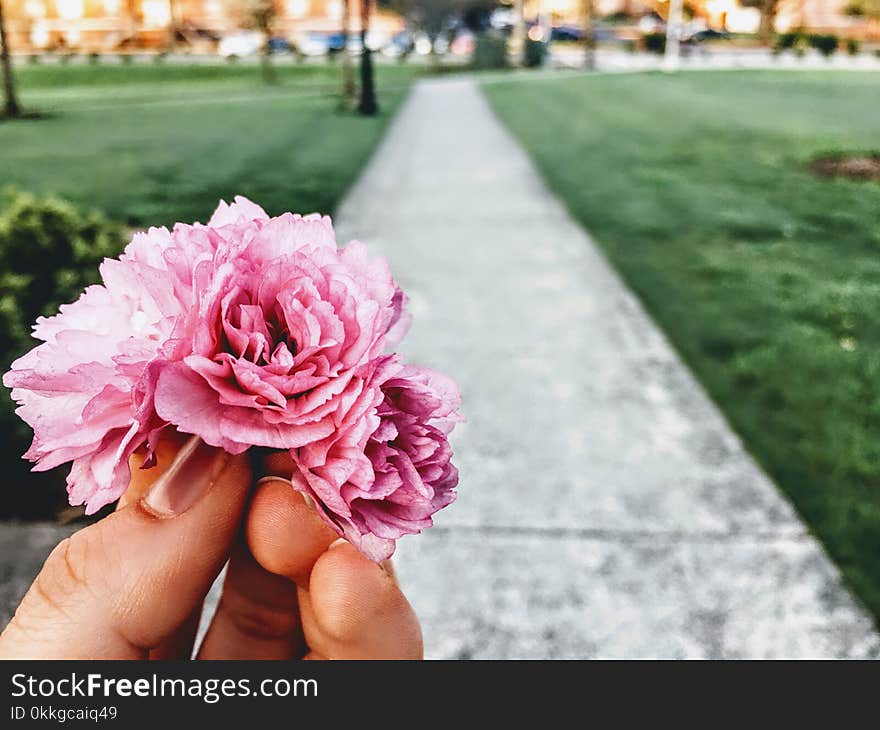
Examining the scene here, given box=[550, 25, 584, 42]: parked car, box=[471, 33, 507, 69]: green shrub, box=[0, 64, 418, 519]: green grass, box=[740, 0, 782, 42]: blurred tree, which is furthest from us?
box=[550, 25, 584, 42]: parked car

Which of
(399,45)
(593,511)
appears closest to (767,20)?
(399,45)

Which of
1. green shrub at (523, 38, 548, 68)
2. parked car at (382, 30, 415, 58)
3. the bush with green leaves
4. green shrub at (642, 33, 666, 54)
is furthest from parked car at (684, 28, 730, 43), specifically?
the bush with green leaves

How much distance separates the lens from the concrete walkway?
288 centimetres

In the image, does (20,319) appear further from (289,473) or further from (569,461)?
(289,473)

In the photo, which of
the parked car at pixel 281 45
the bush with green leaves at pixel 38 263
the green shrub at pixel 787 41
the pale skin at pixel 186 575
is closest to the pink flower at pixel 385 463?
the pale skin at pixel 186 575

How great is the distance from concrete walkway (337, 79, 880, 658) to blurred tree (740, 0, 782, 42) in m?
60.6

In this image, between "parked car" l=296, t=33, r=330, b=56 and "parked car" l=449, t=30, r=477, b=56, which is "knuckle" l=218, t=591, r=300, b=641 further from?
"parked car" l=449, t=30, r=477, b=56

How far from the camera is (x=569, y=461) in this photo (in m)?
3.96

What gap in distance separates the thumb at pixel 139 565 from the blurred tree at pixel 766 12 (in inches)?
2557

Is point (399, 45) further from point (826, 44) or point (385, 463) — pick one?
point (385, 463)

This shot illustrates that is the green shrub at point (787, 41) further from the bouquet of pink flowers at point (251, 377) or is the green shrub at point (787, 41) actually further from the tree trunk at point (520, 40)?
the bouquet of pink flowers at point (251, 377)

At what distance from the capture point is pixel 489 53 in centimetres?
3962

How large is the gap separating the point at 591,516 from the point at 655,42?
52.1 meters
